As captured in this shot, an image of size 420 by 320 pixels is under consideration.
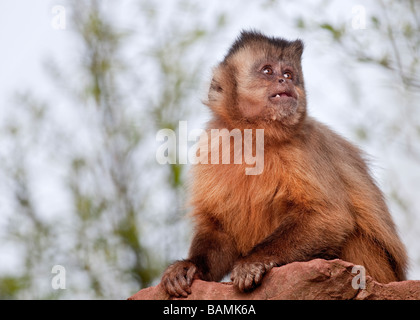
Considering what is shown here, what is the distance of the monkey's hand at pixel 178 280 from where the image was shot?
20.1 ft

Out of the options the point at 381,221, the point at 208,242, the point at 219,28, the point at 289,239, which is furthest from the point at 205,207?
the point at 219,28

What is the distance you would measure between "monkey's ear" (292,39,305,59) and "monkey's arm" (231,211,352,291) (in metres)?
1.67

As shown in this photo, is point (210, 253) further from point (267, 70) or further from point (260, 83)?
point (267, 70)

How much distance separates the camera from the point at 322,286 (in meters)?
5.48

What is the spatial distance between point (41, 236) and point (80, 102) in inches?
84.9

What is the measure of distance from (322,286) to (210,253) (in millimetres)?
1584

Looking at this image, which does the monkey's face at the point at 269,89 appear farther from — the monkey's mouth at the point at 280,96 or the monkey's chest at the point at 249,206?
the monkey's chest at the point at 249,206

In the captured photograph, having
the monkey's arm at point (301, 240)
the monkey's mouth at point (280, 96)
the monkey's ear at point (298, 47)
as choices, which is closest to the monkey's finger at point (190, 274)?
the monkey's arm at point (301, 240)

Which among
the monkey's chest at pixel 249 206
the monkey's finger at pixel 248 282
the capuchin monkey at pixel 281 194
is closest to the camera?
the monkey's finger at pixel 248 282

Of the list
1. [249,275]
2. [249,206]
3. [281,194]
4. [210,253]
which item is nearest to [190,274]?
[210,253]

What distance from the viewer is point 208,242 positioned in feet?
22.7

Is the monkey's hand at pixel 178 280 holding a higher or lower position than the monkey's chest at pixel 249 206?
lower

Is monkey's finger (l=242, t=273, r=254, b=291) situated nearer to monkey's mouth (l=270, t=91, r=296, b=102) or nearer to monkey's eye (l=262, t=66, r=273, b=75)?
monkey's mouth (l=270, t=91, r=296, b=102)

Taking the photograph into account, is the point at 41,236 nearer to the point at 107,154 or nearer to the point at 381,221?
the point at 107,154
